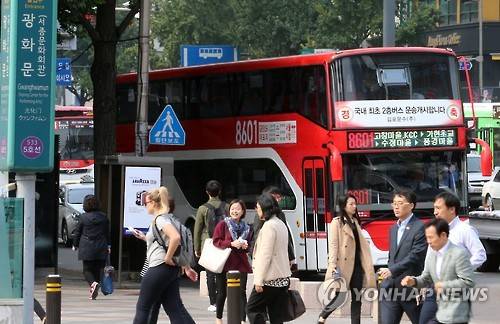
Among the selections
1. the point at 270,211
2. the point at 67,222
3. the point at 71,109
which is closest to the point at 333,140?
the point at 270,211

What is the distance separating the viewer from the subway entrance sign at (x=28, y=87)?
1250 centimetres

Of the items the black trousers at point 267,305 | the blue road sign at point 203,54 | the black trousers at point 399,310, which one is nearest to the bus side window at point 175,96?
the blue road sign at point 203,54

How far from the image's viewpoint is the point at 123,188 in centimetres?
2164

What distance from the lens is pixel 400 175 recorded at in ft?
73.9

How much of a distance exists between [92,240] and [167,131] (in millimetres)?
4605

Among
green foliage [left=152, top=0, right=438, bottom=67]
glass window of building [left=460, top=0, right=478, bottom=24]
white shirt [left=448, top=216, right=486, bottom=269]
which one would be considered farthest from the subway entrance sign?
glass window of building [left=460, top=0, right=478, bottom=24]

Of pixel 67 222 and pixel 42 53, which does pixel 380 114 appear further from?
pixel 67 222

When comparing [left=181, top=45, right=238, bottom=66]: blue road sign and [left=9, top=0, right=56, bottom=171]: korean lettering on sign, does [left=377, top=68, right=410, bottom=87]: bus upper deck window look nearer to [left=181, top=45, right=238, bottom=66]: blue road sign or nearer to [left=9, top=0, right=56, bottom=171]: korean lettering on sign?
[left=9, top=0, right=56, bottom=171]: korean lettering on sign

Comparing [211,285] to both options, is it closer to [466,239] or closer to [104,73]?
[466,239]

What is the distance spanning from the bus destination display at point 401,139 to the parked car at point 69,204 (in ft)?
40.3

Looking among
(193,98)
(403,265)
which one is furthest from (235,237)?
(193,98)

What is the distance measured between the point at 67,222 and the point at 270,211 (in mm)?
20579

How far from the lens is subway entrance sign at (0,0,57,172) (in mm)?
12500

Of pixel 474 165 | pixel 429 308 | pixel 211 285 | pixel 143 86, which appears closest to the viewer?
pixel 429 308
